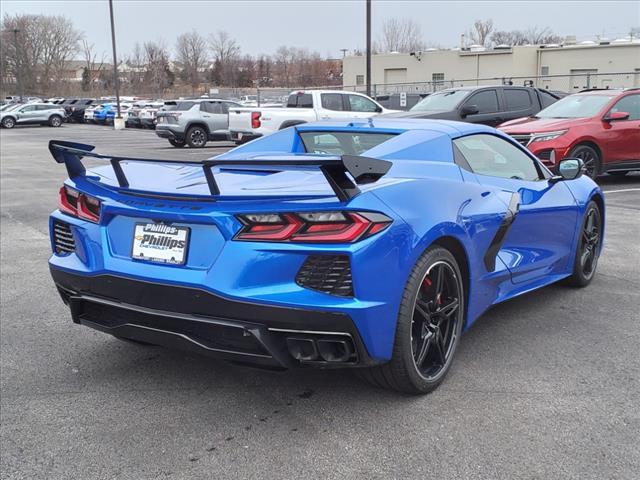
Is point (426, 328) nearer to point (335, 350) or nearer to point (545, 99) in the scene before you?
point (335, 350)

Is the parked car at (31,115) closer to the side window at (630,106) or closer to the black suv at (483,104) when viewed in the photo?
the black suv at (483,104)

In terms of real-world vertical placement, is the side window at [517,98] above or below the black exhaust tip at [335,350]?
above

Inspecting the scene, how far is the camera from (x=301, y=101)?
17.2 metres

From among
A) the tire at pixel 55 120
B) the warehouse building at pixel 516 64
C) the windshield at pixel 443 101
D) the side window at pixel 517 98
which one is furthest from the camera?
the warehouse building at pixel 516 64

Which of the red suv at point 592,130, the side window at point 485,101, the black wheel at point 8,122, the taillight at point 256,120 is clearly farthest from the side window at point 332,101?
the black wheel at point 8,122

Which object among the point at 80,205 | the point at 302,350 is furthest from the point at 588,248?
the point at 80,205

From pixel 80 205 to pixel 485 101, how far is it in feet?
39.8

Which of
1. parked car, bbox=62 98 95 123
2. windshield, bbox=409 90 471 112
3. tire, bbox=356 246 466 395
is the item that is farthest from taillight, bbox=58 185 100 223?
parked car, bbox=62 98 95 123

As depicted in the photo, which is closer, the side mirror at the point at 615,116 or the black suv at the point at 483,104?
the side mirror at the point at 615,116

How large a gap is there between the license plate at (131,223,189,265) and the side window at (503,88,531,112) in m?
12.8

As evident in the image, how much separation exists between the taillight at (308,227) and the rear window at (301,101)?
1444 cm

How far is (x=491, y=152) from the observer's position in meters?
4.57

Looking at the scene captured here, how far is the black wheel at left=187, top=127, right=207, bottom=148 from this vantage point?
22953mm

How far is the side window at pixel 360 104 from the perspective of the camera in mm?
17141
